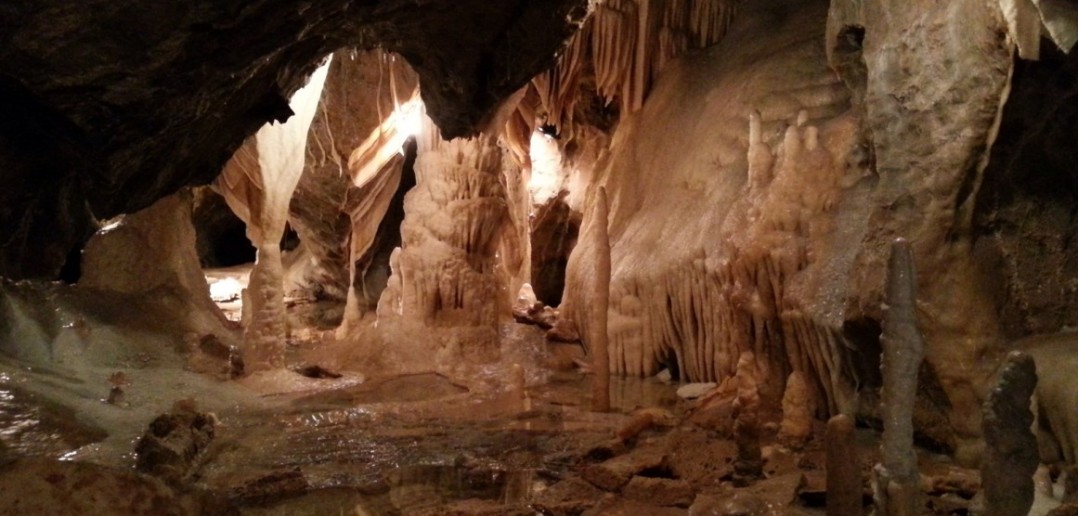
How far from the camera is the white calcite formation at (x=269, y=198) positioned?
862 centimetres

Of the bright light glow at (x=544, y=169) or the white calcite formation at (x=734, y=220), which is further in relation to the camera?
the bright light glow at (x=544, y=169)

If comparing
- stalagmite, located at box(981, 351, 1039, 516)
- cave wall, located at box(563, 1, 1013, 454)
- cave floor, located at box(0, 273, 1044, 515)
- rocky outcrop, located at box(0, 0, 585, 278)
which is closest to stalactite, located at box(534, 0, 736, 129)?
cave wall, located at box(563, 1, 1013, 454)

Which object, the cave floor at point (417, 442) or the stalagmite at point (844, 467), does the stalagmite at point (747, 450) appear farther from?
the stalagmite at point (844, 467)

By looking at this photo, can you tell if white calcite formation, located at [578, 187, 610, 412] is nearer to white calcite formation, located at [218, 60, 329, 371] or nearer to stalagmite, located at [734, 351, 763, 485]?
stalagmite, located at [734, 351, 763, 485]

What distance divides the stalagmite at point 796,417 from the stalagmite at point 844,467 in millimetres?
1619

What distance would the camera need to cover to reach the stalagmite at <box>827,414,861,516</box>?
3.78m

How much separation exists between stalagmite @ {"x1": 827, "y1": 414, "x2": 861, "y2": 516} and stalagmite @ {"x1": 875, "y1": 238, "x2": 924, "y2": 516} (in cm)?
Result: 32

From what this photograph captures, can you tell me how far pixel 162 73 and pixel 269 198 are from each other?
5162mm

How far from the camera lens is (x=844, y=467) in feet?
12.4

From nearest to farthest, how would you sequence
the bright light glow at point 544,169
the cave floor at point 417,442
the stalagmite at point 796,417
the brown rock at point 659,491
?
the cave floor at point 417,442 < the brown rock at point 659,491 < the stalagmite at point 796,417 < the bright light glow at point 544,169

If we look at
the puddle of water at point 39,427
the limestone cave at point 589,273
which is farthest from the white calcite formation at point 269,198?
the puddle of water at point 39,427

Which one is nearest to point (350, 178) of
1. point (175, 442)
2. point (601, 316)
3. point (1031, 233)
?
point (601, 316)

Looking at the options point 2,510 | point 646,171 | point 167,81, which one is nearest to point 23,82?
point 167,81

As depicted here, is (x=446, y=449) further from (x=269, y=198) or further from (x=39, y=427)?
(x=269, y=198)
